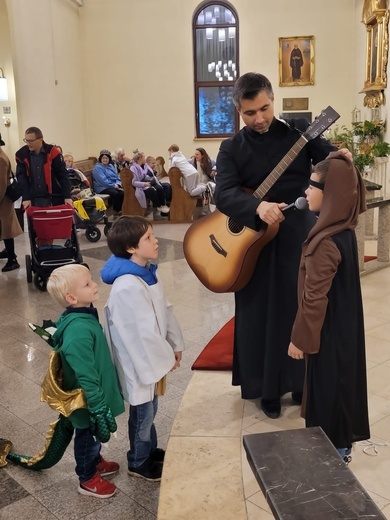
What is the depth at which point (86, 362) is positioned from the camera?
2.49 m

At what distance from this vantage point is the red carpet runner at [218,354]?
3850mm

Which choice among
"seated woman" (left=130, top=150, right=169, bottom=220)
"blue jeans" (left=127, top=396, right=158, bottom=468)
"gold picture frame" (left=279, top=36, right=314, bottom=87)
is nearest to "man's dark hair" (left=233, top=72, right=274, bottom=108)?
"blue jeans" (left=127, top=396, right=158, bottom=468)

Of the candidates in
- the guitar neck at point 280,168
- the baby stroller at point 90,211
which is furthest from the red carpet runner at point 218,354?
the baby stroller at point 90,211

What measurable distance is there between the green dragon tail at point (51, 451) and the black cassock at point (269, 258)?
924 millimetres

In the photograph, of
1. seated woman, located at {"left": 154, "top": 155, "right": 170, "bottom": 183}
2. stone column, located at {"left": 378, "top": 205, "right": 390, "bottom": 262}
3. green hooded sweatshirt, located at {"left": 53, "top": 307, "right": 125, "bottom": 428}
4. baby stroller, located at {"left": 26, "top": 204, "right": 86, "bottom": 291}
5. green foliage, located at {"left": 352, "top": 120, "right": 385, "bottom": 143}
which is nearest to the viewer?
green hooded sweatshirt, located at {"left": 53, "top": 307, "right": 125, "bottom": 428}

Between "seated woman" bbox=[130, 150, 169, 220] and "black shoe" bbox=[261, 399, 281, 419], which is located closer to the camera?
"black shoe" bbox=[261, 399, 281, 419]

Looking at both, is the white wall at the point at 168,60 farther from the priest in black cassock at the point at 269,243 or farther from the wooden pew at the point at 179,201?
the priest in black cassock at the point at 269,243

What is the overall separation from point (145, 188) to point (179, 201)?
61 cm

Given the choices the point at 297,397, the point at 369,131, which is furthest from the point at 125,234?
the point at 369,131

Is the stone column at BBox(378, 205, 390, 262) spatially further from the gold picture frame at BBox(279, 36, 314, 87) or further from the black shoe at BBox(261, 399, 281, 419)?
the gold picture frame at BBox(279, 36, 314, 87)

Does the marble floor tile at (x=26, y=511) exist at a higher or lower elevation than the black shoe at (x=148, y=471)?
lower

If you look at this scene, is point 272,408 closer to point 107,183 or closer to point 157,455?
point 157,455

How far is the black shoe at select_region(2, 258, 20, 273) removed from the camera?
7.16 meters

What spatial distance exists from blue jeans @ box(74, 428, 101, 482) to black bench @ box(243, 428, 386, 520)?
3.39 ft
